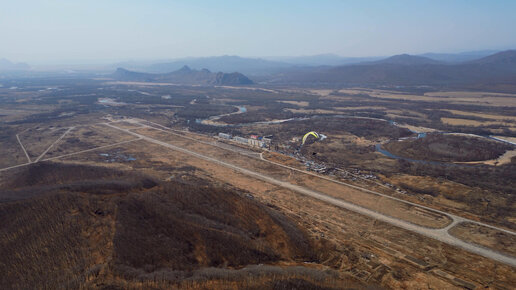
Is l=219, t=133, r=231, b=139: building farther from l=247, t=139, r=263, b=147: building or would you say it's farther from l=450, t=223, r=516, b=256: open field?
l=450, t=223, r=516, b=256: open field

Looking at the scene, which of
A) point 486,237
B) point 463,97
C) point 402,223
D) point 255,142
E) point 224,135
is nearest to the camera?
point 486,237

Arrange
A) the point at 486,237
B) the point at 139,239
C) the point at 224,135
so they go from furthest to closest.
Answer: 1. the point at 224,135
2. the point at 486,237
3. the point at 139,239

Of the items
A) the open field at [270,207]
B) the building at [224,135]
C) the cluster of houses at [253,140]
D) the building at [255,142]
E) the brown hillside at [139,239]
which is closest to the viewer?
the brown hillside at [139,239]

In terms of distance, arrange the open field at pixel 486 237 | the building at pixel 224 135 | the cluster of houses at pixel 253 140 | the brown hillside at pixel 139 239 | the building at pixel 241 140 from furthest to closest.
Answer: the building at pixel 224 135 < the building at pixel 241 140 < the cluster of houses at pixel 253 140 < the open field at pixel 486 237 < the brown hillside at pixel 139 239

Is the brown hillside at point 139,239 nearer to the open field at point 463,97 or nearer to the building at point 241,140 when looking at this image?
the building at point 241,140

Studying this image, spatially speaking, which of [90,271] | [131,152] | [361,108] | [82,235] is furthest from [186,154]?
[361,108]

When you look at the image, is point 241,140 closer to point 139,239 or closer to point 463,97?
point 139,239

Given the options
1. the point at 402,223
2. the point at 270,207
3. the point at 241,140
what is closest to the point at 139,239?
the point at 270,207

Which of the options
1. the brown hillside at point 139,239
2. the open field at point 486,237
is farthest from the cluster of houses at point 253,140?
the open field at point 486,237

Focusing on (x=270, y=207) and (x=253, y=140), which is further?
(x=253, y=140)

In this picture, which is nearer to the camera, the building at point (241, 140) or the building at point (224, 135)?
the building at point (241, 140)

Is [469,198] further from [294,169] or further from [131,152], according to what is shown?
[131,152]
